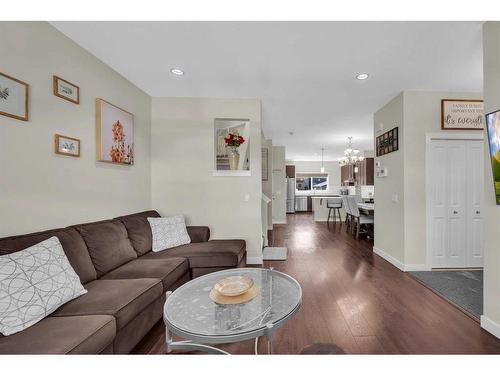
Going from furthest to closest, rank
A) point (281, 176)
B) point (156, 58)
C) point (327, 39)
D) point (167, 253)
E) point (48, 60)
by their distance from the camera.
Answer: point (281, 176) < point (167, 253) < point (156, 58) < point (327, 39) < point (48, 60)

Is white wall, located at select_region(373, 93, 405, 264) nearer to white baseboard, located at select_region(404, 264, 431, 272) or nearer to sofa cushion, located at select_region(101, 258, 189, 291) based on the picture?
white baseboard, located at select_region(404, 264, 431, 272)

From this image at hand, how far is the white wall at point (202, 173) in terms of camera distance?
3264mm

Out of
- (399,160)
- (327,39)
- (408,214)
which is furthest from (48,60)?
(408,214)

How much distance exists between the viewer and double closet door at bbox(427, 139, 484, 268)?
297 cm

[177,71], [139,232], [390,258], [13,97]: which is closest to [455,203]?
[390,258]

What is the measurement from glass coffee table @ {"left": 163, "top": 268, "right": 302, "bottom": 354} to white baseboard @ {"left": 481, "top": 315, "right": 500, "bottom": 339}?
5.56 feet

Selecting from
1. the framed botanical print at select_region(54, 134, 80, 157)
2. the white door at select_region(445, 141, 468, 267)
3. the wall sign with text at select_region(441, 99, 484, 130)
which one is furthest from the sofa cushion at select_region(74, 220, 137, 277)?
the wall sign with text at select_region(441, 99, 484, 130)

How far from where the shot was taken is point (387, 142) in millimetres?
3396

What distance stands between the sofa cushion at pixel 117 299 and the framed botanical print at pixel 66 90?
5.28ft

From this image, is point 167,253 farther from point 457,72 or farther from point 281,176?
point 281,176

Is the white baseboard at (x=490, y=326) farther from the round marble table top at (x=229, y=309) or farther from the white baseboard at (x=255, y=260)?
the white baseboard at (x=255, y=260)
